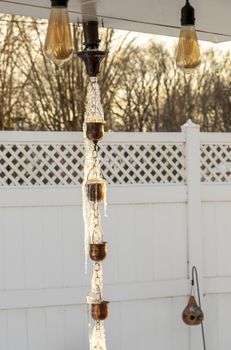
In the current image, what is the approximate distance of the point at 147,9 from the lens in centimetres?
249

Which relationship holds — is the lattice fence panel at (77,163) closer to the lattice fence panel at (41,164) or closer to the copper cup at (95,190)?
the lattice fence panel at (41,164)

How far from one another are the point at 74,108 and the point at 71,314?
397 cm

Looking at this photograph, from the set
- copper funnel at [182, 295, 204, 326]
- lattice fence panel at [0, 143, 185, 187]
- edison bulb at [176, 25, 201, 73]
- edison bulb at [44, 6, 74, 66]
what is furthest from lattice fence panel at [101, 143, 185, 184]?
edison bulb at [44, 6, 74, 66]

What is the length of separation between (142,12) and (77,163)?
4.24 feet

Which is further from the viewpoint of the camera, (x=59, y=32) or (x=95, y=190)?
(x=95, y=190)

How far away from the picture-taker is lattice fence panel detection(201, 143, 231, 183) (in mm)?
3869

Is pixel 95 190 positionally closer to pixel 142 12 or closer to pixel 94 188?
pixel 94 188

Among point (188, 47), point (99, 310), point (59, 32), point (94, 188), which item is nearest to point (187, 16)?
point (188, 47)

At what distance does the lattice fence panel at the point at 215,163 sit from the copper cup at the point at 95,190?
5.67 ft

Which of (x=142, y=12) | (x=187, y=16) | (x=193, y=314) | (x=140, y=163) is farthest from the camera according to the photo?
(x=140, y=163)

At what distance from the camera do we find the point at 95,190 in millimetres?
2229

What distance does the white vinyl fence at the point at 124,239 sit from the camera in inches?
137

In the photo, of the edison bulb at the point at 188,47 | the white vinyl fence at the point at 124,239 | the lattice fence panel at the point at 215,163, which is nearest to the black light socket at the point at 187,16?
the edison bulb at the point at 188,47

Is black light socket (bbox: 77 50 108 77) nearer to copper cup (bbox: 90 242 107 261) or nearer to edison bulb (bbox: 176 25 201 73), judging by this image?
edison bulb (bbox: 176 25 201 73)
